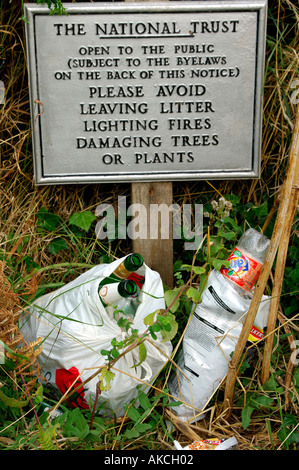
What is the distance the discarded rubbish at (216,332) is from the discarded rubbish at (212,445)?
145 millimetres

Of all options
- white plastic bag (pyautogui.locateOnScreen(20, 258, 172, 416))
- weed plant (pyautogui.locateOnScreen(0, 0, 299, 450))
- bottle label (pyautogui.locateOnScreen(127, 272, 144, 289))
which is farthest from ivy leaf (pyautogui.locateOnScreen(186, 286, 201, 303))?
bottle label (pyautogui.locateOnScreen(127, 272, 144, 289))

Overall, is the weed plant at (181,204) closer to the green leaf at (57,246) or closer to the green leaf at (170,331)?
the green leaf at (57,246)

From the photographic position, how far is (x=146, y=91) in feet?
6.70

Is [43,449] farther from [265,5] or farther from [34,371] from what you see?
[265,5]

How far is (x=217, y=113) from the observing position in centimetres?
208

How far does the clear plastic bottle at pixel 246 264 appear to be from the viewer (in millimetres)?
1866

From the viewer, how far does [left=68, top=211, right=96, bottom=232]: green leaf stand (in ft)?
7.16

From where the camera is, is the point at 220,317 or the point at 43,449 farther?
the point at 220,317

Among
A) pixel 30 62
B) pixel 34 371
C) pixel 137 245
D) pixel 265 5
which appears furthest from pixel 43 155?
pixel 265 5

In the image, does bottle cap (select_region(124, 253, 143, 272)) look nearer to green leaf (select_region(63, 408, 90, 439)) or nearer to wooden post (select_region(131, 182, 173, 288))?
wooden post (select_region(131, 182, 173, 288))

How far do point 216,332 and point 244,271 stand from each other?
261mm

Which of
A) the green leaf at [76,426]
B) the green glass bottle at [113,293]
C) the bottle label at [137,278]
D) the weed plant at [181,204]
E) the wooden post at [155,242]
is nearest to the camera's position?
the green leaf at [76,426]

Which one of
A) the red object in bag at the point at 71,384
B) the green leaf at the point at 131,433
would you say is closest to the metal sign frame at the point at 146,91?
the red object in bag at the point at 71,384

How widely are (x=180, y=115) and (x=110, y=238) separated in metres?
0.64
